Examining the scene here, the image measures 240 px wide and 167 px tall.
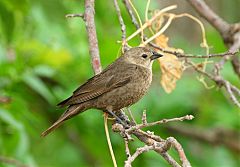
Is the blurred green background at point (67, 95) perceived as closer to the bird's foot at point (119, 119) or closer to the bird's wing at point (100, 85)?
the bird's wing at point (100, 85)

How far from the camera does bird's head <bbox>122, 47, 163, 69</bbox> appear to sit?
184 inches

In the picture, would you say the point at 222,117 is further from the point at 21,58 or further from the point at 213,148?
the point at 21,58

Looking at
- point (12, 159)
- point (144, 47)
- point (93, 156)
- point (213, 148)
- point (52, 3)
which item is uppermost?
point (52, 3)

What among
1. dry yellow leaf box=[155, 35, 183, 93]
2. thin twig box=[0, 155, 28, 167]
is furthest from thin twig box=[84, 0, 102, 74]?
thin twig box=[0, 155, 28, 167]

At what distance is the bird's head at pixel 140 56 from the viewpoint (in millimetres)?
4665

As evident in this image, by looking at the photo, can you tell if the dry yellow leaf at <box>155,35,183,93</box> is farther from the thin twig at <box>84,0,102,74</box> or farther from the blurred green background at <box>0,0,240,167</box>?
the thin twig at <box>84,0,102,74</box>

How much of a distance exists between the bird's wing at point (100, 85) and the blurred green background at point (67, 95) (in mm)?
435

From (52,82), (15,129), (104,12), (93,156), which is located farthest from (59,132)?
(15,129)

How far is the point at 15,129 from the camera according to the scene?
4668 mm

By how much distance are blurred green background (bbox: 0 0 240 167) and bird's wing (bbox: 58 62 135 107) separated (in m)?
0.43

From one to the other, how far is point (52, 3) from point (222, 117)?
2.10 m

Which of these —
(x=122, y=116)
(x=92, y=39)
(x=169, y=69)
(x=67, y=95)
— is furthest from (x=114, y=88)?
(x=67, y=95)

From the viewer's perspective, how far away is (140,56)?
4750mm

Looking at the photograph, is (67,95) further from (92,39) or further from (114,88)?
(92,39)
